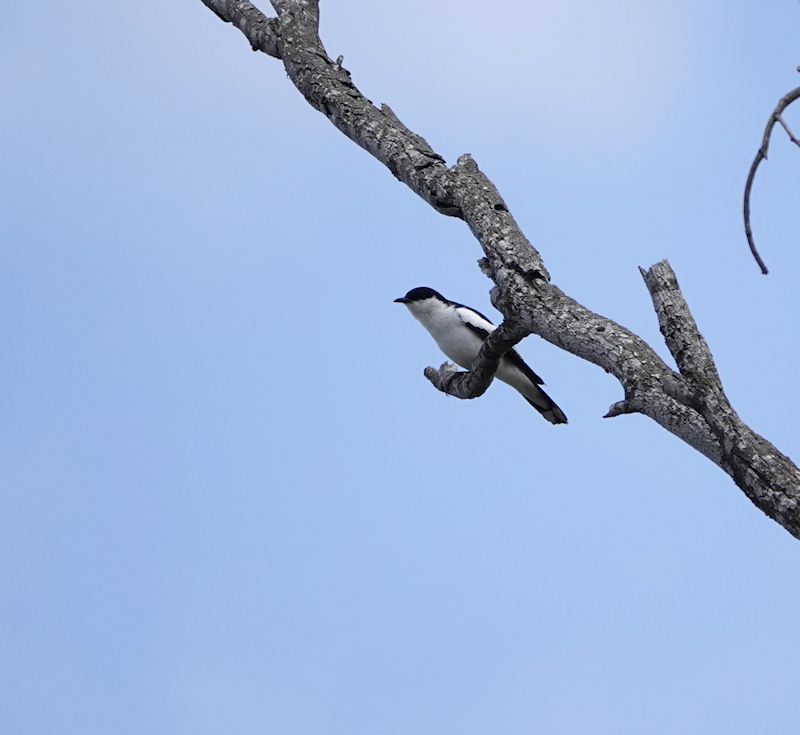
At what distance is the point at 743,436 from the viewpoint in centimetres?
395

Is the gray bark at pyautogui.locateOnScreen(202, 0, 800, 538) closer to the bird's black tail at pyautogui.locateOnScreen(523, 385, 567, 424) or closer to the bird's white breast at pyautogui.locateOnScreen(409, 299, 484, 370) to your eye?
the bird's black tail at pyautogui.locateOnScreen(523, 385, 567, 424)

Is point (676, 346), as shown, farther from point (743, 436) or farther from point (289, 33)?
point (289, 33)

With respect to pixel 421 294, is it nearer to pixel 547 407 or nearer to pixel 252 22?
pixel 547 407

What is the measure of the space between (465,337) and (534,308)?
3934mm

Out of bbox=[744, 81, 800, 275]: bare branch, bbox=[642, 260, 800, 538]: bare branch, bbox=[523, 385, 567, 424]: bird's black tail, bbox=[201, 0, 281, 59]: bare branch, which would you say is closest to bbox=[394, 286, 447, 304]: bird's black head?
bbox=[523, 385, 567, 424]: bird's black tail

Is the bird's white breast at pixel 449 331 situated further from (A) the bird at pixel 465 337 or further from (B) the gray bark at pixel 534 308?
(B) the gray bark at pixel 534 308

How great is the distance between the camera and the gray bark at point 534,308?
13.0 feet

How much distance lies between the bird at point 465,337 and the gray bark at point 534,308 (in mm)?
1395

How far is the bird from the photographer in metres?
8.45

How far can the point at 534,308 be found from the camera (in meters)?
4.85

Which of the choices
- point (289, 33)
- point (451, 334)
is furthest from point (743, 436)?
point (451, 334)

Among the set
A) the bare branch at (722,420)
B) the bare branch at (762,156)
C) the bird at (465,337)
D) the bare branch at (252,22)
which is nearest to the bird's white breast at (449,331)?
the bird at (465,337)

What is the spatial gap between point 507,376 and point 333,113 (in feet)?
10.5

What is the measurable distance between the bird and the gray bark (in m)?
1.40
